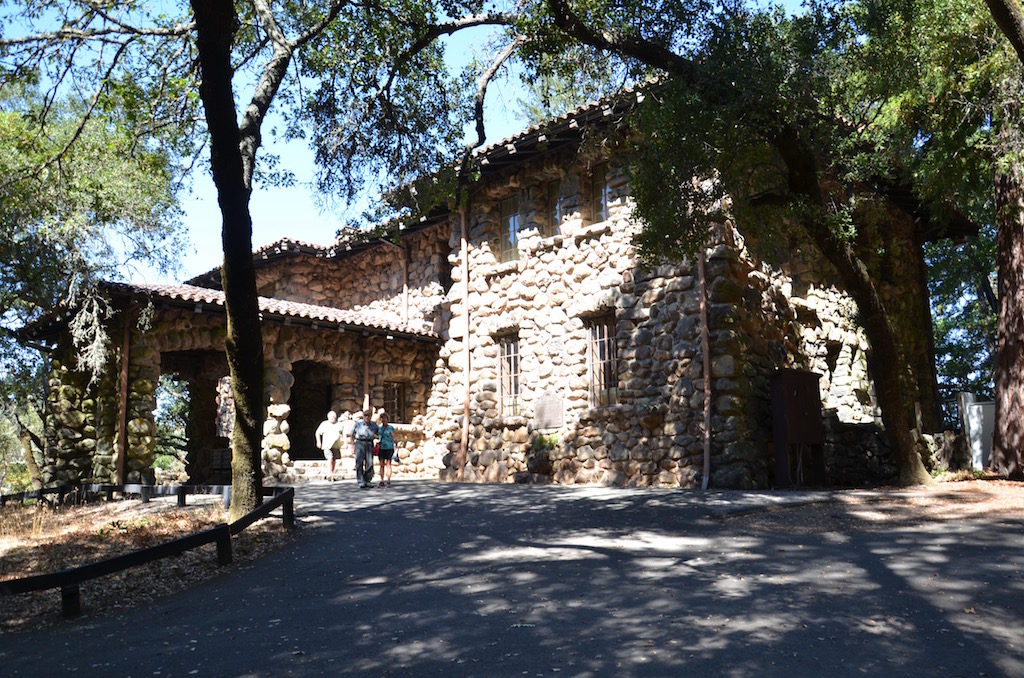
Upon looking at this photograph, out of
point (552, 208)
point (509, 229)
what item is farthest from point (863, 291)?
point (509, 229)

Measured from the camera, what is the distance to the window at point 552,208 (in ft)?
45.9

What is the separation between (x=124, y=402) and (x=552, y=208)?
8201mm

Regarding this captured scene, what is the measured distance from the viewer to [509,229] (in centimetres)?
1511

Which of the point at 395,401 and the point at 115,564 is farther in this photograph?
the point at 395,401

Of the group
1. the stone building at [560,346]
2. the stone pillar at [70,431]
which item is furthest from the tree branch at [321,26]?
the stone pillar at [70,431]

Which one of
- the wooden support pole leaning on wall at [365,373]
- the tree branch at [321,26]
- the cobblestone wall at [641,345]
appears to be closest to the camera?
the tree branch at [321,26]

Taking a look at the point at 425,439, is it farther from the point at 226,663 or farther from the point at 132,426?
the point at 226,663

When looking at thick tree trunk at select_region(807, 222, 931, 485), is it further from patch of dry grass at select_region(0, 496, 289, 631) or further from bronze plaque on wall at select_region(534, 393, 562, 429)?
patch of dry grass at select_region(0, 496, 289, 631)

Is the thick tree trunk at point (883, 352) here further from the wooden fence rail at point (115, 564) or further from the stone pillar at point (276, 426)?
the stone pillar at point (276, 426)

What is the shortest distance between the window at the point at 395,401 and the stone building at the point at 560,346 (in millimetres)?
46

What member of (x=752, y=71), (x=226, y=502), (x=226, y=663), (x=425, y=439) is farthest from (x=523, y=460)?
(x=226, y=663)

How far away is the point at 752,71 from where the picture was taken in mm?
8258

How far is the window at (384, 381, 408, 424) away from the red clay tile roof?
153cm

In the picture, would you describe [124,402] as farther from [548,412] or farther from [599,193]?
[599,193]
